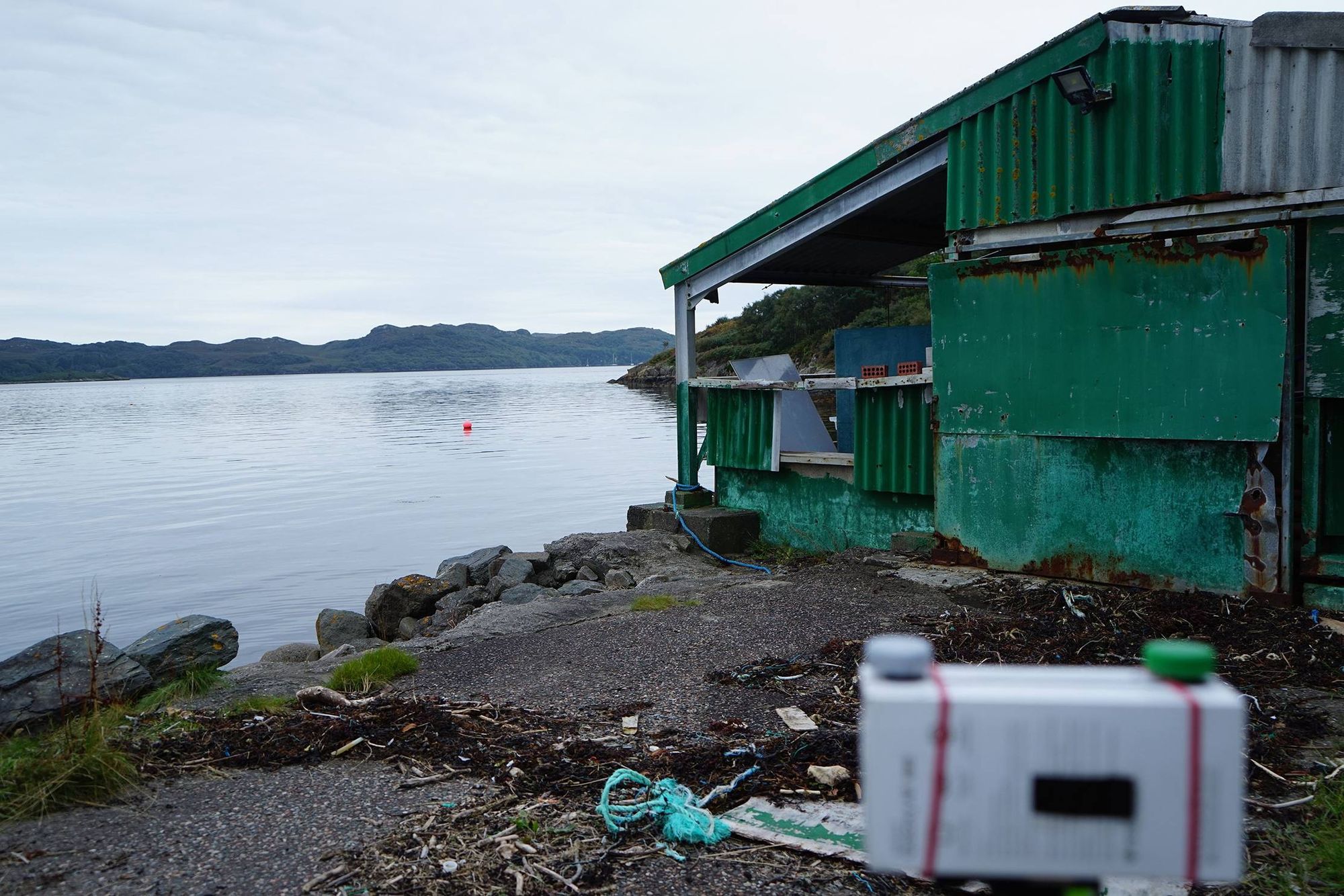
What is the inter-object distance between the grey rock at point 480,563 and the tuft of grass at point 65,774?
845cm

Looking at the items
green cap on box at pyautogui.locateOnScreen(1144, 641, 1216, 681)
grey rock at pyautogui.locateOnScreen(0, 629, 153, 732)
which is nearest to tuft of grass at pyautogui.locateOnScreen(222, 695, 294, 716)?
grey rock at pyautogui.locateOnScreen(0, 629, 153, 732)

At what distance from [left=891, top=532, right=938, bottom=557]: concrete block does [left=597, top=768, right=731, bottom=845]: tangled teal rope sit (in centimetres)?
555

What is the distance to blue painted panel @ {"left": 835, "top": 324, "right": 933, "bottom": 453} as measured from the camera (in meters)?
12.8

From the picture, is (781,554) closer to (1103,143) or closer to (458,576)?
(458,576)

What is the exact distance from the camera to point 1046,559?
8281 mm

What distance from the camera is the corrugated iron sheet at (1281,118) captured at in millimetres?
6711

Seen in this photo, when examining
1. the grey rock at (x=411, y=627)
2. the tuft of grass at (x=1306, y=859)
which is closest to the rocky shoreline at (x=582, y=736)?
the tuft of grass at (x=1306, y=859)

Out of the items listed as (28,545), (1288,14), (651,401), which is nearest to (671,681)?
(1288,14)

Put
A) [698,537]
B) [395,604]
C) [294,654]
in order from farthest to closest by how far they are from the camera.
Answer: [395,604] < [698,537] < [294,654]

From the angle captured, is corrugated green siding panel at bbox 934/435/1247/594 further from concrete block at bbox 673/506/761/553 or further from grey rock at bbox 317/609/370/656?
grey rock at bbox 317/609/370/656

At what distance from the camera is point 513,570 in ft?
40.7

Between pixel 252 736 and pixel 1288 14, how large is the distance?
8.12 metres

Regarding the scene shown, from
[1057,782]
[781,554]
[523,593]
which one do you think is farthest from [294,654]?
[1057,782]

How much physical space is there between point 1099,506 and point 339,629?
8.70 m
